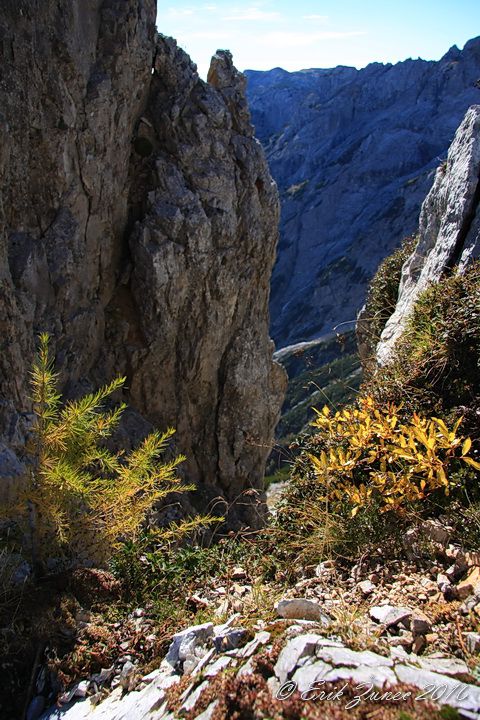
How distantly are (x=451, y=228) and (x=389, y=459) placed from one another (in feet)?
18.3

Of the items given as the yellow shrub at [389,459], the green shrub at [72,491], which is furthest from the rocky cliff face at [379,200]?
the green shrub at [72,491]

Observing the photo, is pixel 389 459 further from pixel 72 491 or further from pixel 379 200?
pixel 379 200

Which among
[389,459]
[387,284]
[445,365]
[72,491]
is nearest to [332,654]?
[389,459]

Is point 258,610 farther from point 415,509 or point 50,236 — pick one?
point 50,236

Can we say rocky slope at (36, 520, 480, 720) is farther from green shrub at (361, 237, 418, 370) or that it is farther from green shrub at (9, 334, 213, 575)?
green shrub at (361, 237, 418, 370)

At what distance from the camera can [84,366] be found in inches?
904

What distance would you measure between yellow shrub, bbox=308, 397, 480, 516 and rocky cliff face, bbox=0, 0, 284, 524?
10.8 meters

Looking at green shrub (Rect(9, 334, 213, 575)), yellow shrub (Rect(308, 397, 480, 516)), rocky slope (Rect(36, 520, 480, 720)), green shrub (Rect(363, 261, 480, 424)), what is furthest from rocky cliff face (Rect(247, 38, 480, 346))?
rocky slope (Rect(36, 520, 480, 720))

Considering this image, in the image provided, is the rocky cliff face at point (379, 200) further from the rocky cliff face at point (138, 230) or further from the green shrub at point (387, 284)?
the green shrub at point (387, 284)

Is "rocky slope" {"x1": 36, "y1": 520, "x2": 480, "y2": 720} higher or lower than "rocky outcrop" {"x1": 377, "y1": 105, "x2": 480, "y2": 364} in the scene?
lower

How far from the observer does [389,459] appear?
14.5ft

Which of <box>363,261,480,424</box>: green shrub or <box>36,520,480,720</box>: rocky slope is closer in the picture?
<box>36,520,480,720</box>: rocky slope

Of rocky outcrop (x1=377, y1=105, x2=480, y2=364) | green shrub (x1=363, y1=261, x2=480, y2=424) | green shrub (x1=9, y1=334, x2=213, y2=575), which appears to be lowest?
green shrub (x1=9, y1=334, x2=213, y2=575)

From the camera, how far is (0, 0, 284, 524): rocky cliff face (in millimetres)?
18219
